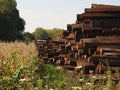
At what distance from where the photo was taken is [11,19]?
5259cm

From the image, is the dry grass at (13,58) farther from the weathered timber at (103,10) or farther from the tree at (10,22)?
the tree at (10,22)

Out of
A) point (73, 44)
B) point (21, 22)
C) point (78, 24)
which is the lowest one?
point (21, 22)

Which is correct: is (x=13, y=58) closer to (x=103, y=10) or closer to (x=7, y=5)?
(x=103, y=10)

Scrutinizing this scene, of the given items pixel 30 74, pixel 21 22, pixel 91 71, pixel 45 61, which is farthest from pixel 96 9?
pixel 21 22

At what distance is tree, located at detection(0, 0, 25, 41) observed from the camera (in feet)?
167

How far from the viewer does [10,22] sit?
52000 mm

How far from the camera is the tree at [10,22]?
1999 inches

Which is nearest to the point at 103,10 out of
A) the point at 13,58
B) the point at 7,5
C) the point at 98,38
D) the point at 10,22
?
the point at 98,38

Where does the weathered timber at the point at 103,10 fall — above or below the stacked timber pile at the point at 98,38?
above

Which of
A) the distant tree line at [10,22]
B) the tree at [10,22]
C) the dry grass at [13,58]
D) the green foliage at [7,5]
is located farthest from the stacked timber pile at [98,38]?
the green foliage at [7,5]

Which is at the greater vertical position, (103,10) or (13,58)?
(103,10)

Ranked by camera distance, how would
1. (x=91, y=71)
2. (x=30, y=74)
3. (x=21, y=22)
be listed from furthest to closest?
1. (x=21, y=22)
2. (x=91, y=71)
3. (x=30, y=74)

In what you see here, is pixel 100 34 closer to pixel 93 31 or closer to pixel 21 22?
pixel 93 31

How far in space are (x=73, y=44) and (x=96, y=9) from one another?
2237 mm
